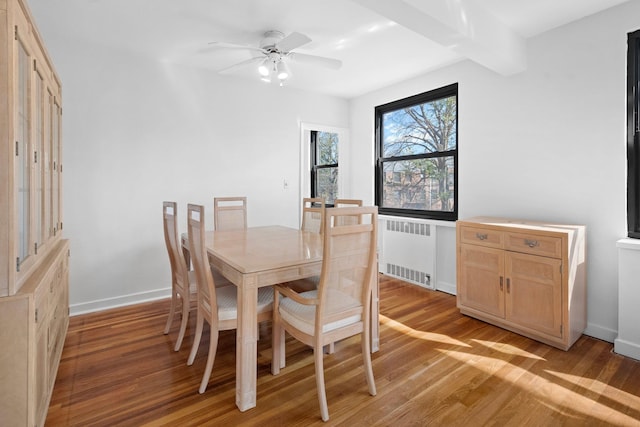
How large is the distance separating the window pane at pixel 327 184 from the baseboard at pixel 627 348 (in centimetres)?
360

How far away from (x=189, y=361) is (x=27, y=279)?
1.10 meters

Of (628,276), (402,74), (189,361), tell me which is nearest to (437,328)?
(628,276)

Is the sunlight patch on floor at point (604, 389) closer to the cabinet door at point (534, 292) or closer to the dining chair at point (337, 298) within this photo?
the cabinet door at point (534, 292)

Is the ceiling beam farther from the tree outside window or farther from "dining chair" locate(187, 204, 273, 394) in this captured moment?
the tree outside window

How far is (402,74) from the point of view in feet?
13.0

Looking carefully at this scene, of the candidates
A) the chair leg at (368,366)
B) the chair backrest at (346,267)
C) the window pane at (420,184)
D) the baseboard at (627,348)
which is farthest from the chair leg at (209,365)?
the window pane at (420,184)

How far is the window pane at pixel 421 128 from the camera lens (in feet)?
12.7

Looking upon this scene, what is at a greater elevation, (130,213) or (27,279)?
(130,213)

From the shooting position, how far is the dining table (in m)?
1.84

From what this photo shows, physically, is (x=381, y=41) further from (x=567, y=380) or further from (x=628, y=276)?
(x=567, y=380)

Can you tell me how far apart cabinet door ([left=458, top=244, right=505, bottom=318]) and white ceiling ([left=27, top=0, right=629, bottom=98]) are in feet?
5.47

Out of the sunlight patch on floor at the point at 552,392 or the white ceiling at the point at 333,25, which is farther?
the white ceiling at the point at 333,25

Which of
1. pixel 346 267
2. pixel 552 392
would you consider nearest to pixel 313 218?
pixel 346 267

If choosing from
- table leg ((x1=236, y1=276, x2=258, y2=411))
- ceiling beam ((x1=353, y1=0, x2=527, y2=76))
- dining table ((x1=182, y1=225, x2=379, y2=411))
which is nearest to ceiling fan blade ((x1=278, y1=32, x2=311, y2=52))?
ceiling beam ((x1=353, y1=0, x2=527, y2=76))
